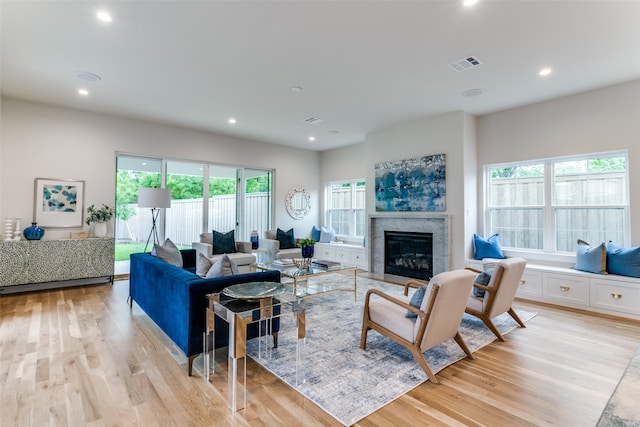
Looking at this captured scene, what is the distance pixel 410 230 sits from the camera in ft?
18.7

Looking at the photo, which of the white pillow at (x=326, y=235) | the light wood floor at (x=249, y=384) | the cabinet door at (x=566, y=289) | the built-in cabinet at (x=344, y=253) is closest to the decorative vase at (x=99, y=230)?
the light wood floor at (x=249, y=384)

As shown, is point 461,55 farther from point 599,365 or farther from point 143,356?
point 143,356

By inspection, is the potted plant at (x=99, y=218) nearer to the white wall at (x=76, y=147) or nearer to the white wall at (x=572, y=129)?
the white wall at (x=76, y=147)

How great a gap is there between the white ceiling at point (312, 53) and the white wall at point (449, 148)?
28 centimetres

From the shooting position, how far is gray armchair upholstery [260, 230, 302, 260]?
247 inches

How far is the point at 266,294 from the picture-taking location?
2.38 metres

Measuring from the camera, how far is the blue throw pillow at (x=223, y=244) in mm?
5805

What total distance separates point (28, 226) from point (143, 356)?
3901 mm

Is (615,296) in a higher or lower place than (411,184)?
lower

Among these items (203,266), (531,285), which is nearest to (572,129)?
(531,285)

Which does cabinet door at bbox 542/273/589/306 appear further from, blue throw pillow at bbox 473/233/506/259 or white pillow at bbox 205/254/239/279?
white pillow at bbox 205/254/239/279

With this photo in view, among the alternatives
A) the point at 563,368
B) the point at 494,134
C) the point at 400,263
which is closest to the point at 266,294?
the point at 563,368

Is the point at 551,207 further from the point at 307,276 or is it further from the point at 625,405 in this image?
the point at 307,276

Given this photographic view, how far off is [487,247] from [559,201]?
1216mm
